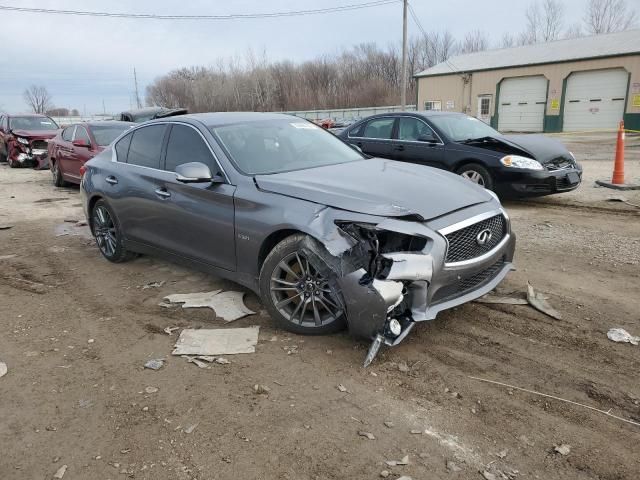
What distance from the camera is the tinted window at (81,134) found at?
10.7 metres

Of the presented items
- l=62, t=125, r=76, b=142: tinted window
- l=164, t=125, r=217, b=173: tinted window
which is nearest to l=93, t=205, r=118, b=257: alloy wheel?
l=164, t=125, r=217, b=173: tinted window

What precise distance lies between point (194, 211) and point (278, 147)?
37.3 inches

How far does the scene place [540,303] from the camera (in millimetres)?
4180

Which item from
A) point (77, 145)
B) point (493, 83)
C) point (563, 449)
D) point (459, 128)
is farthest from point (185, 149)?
point (493, 83)

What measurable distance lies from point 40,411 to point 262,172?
230 centimetres

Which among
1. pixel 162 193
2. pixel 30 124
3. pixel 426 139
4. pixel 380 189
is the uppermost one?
pixel 30 124

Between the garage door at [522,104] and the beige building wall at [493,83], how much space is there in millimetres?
479

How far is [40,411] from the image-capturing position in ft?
9.86

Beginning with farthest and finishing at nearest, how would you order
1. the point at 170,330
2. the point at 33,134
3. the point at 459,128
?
the point at 33,134
the point at 459,128
the point at 170,330

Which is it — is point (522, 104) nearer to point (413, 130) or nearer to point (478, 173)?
point (413, 130)

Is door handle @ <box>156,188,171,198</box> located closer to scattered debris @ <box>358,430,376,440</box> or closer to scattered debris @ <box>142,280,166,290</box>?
scattered debris @ <box>142,280,166,290</box>

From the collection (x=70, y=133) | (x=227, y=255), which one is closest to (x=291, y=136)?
(x=227, y=255)

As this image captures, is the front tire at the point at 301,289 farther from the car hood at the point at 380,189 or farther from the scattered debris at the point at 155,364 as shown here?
the scattered debris at the point at 155,364

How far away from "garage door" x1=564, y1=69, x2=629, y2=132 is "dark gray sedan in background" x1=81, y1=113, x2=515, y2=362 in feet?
92.7
